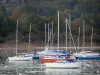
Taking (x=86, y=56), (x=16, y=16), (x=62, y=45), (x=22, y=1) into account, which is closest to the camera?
(x=86, y=56)

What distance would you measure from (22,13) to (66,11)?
15.9m

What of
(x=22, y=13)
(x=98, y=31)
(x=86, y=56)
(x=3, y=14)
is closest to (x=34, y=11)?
(x=22, y=13)

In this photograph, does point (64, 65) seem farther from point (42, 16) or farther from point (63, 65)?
point (42, 16)

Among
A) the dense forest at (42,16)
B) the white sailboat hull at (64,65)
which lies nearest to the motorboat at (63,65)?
the white sailboat hull at (64,65)

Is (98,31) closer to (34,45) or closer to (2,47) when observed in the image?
(34,45)

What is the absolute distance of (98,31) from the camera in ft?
444

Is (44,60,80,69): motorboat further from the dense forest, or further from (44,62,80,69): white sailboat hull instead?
the dense forest

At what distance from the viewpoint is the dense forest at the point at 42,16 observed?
131 metres

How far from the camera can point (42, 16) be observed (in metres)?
146

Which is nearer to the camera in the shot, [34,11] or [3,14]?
[3,14]

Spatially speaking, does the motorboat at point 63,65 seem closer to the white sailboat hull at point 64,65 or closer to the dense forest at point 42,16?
the white sailboat hull at point 64,65

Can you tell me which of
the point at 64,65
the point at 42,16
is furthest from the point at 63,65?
the point at 42,16

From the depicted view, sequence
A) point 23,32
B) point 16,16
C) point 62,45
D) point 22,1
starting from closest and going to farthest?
1. point 62,45
2. point 23,32
3. point 16,16
4. point 22,1

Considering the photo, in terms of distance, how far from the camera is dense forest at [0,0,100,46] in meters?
131
